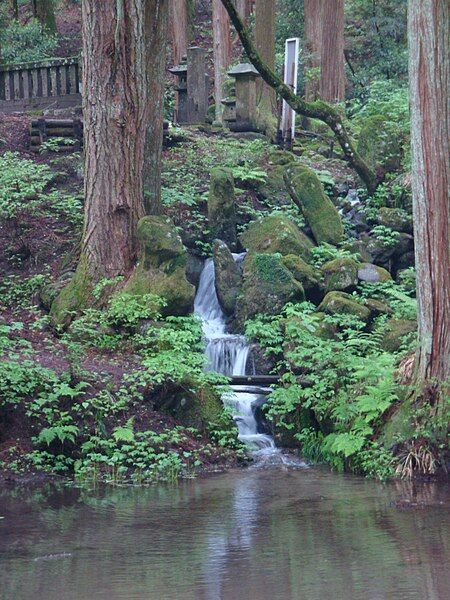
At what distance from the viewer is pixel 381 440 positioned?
35.9 ft

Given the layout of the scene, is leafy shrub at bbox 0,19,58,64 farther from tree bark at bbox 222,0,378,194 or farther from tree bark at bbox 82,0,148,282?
tree bark at bbox 82,0,148,282

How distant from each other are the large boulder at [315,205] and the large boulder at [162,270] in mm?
3760

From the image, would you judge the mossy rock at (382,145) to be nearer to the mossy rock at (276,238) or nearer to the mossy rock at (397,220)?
the mossy rock at (397,220)

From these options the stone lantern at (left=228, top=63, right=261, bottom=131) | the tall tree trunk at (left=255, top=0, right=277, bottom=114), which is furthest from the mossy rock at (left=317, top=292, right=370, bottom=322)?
the tall tree trunk at (left=255, top=0, right=277, bottom=114)

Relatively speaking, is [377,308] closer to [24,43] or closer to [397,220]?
[397,220]

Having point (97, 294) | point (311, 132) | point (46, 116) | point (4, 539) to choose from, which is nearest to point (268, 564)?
point (4, 539)

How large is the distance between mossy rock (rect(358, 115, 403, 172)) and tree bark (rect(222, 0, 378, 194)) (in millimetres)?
455

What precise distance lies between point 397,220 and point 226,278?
3914 mm

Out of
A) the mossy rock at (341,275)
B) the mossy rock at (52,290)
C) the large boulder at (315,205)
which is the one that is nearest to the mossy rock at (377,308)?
the mossy rock at (341,275)

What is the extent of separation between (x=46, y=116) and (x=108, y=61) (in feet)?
21.9

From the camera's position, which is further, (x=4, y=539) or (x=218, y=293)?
(x=218, y=293)

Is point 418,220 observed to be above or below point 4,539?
above

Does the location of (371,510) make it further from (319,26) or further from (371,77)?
(371,77)

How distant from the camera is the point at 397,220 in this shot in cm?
1752
